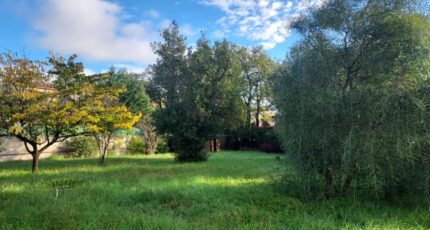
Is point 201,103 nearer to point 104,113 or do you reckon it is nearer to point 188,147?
point 188,147

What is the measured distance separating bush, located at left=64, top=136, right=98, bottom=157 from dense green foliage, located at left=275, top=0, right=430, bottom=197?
454 inches

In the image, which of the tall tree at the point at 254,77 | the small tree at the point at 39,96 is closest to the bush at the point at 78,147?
the small tree at the point at 39,96

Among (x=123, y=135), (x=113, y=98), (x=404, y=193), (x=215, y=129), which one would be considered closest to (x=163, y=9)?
(x=113, y=98)

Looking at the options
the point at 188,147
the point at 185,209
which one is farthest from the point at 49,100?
the point at 185,209

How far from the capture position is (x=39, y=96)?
8086 millimetres

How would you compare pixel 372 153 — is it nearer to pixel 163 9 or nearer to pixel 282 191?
pixel 282 191

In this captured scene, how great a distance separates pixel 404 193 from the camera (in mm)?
4738

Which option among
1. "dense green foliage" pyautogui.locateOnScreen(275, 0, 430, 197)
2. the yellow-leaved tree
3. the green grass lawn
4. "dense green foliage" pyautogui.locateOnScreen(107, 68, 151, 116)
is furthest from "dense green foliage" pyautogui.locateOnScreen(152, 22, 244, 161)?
"dense green foliage" pyautogui.locateOnScreen(275, 0, 430, 197)

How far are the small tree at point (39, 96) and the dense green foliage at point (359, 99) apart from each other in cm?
606

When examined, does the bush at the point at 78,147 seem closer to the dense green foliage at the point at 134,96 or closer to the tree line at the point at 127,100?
the tree line at the point at 127,100

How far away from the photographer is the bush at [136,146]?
16.2 m

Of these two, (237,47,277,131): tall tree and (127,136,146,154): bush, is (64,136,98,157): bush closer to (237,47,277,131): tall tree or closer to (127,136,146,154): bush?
(127,136,146,154): bush

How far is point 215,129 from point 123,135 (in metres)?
5.83

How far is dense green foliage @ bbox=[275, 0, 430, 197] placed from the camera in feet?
13.6
